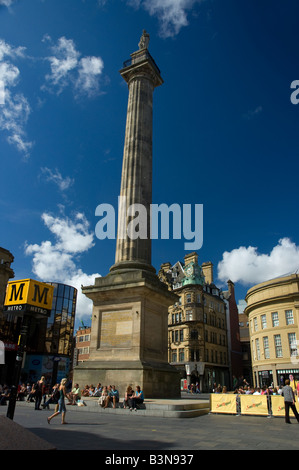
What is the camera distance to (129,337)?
56.1ft

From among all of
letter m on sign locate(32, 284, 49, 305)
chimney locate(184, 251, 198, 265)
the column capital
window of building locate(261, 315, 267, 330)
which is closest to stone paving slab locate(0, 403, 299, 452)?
letter m on sign locate(32, 284, 49, 305)

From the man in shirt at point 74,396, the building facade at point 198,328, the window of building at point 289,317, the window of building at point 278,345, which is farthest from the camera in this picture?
the building facade at point 198,328

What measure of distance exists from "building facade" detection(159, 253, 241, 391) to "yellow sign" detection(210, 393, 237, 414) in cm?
4567

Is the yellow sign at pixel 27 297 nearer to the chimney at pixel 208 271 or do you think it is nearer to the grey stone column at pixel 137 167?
the grey stone column at pixel 137 167

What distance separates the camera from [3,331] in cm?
4878

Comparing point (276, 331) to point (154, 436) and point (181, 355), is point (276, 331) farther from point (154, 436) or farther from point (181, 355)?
point (154, 436)

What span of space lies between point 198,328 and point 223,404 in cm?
4808

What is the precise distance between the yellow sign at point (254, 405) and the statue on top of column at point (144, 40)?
25.1 meters

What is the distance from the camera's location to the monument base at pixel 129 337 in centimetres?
1638

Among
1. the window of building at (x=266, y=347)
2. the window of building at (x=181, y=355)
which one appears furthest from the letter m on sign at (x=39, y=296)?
the window of building at (x=181, y=355)

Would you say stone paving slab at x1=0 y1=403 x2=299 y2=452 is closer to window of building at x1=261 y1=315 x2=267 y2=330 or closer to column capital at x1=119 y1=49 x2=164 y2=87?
column capital at x1=119 y1=49 x2=164 y2=87

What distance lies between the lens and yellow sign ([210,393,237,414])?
16.3 meters

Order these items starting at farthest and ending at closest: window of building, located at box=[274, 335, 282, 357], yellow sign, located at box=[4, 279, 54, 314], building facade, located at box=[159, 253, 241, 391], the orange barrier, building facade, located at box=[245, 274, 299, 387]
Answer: building facade, located at box=[159, 253, 241, 391], window of building, located at box=[274, 335, 282, 357], building facade, located at box=[245, 274, 299, 387], the orange barrier, yellow sign, located at box=[4, 279, 54, 314]

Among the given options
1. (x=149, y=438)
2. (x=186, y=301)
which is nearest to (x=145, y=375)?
(x=149, y=438)
